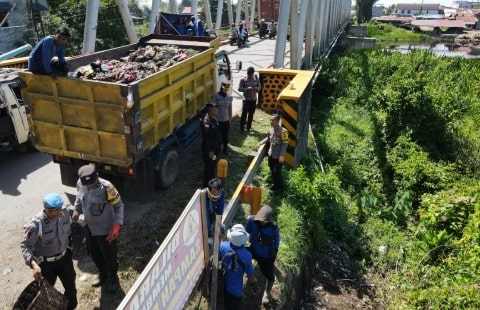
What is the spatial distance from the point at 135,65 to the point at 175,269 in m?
4.46

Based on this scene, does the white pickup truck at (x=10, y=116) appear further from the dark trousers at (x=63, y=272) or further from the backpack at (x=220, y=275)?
the backpack at (x=220, y=275)

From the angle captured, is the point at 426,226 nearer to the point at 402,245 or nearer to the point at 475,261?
the point at 402,245

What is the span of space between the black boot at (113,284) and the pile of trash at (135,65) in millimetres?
2628

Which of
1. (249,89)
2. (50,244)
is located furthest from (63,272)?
(249,89)

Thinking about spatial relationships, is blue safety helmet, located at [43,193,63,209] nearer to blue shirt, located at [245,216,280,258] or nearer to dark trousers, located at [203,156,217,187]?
blue shirt, located at [245,216,280,258]

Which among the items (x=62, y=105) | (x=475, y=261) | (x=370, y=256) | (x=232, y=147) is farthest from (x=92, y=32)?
(x=475, y=261)

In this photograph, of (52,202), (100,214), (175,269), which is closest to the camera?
(175,269)

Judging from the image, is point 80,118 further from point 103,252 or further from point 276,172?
point 276,172

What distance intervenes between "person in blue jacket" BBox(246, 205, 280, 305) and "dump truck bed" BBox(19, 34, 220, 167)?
202 centimetres

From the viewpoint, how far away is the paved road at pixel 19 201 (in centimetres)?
474

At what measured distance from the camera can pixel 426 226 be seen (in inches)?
289

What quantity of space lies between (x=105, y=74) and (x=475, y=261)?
6038 millimetres

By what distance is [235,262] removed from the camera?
3.90 meters

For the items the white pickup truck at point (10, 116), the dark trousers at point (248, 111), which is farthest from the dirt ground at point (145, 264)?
the white pickup truck at point (10, 116)
